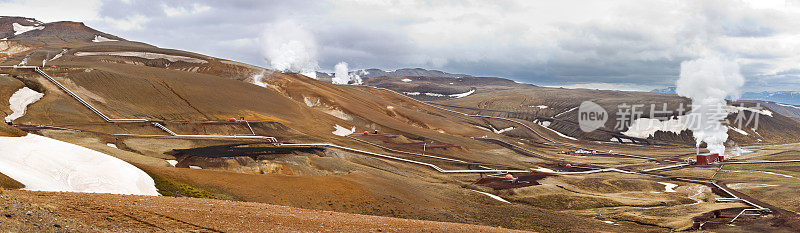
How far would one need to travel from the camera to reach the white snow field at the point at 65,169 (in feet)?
112

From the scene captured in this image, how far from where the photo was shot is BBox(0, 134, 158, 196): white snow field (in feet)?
112

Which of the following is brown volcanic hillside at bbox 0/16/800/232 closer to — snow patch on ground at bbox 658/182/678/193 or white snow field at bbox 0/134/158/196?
snow patch on ground at bbox 658/182/678/193

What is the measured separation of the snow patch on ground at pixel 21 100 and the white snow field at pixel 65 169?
156 feet

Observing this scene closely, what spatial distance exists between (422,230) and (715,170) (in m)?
107

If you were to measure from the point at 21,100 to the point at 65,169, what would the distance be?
2476 inches

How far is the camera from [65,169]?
3762 cm

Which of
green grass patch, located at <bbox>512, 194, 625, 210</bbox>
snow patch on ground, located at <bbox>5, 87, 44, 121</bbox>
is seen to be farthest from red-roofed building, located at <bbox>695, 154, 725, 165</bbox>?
snow patch on ground, located at <bbox>5, 87, 44, 121</bbox>

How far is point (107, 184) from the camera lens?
36844 millimetres

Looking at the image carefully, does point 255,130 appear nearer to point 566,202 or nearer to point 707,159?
point 566,202

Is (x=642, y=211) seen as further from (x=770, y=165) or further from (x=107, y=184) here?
(x=770, y=165)

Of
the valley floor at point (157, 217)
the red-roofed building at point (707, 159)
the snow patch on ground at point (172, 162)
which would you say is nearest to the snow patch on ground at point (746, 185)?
the red-roofed building at point (707, 159)

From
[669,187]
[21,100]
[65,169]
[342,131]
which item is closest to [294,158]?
[65,169]

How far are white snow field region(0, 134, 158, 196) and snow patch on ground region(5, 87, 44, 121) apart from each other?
156 ft

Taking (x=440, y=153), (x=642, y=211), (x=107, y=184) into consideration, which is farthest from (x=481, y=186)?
(x=107, y=184)
